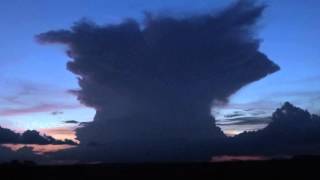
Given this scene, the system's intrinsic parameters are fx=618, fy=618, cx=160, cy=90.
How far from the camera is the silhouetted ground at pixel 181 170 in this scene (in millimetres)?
77125

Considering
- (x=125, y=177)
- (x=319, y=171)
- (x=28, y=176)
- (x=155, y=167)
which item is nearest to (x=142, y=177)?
(x=125, y=177)

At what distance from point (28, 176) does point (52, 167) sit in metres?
6.35

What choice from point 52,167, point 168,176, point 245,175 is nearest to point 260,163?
point 245,175

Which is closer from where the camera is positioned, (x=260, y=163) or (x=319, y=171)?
(x=319, y=171)

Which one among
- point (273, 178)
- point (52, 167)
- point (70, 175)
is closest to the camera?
point (273, 178)

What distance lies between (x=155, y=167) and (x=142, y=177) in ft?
25.8

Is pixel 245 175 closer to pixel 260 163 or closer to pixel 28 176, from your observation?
pixel 260 163

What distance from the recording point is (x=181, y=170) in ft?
268

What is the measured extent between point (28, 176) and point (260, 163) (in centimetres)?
3155

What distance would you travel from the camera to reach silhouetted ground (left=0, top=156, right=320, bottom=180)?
77.1m

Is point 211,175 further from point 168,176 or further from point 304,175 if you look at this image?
point 304,175

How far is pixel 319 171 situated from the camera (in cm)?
7681

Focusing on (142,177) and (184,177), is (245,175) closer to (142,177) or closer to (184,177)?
(184,177)

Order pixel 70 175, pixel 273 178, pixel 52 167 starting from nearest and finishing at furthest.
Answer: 1. pixel 273 178
2. pixel 70 175
3. pixel 52 167
